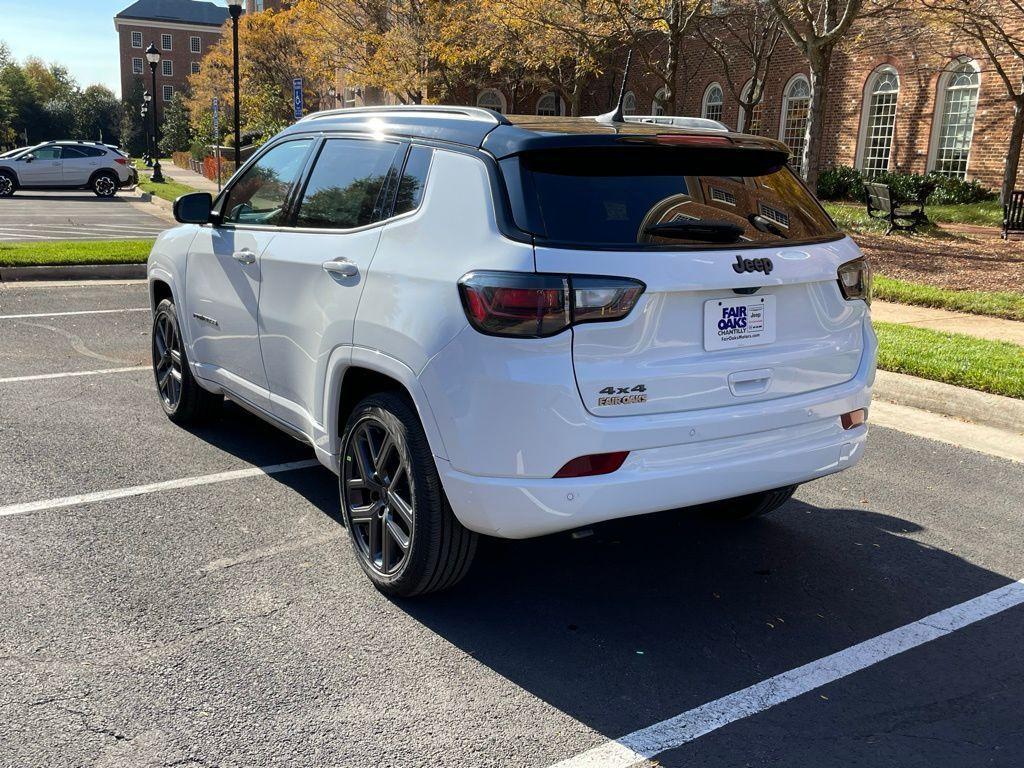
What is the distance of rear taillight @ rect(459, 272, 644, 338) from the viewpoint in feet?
10.5

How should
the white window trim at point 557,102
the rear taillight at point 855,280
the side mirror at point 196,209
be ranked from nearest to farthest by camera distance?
the rear taillight at point 855,280
the side mirror at point 196,209
the white window trim at point 557,102

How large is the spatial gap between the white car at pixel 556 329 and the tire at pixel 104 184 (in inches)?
1214

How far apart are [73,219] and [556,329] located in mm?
22773

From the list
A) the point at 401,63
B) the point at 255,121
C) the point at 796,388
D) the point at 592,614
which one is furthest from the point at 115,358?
the point at 255,121

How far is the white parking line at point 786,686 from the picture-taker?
2930mm

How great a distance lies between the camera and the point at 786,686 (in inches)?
131

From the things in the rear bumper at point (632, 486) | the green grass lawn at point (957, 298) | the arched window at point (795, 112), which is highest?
the arched window at point (795, 112)

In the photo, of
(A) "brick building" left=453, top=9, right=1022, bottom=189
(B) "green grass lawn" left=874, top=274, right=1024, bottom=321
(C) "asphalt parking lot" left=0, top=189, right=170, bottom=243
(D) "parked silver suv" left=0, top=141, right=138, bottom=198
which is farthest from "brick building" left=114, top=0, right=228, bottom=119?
(B) "green grass lawn" left=874, top=274, right=1024, bottom=321

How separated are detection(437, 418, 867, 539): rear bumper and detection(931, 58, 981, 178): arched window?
23.3m

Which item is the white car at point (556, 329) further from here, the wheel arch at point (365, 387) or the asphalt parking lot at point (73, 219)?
the asphalt parking lot at point (73, 219)

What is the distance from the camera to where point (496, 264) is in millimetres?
3271

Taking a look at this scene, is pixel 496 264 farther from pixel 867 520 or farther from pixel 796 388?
pixel 867 520

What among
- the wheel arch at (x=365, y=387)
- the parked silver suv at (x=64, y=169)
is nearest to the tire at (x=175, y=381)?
the wheel arch at (x=365, y=387)

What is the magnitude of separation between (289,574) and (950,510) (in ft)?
11.2
